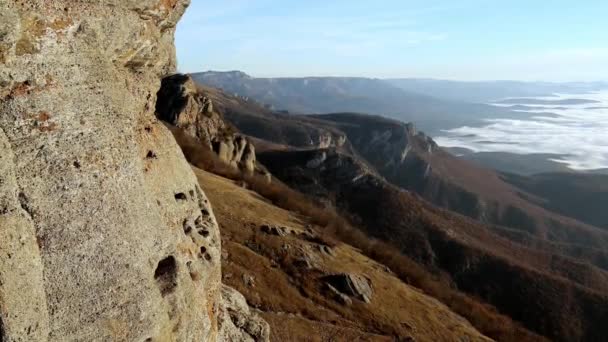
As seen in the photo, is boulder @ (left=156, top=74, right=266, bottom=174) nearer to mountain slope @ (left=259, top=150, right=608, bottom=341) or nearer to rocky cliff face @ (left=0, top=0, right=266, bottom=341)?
mountain slope @ (left=259, top=150, right=608, bottom=341)

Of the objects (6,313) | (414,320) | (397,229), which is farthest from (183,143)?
(6,313)

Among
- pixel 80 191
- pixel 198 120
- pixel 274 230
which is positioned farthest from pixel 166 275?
pixel 198 120

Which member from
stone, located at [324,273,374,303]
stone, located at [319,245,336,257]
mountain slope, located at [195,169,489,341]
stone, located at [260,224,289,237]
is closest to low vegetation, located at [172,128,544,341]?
mountain slope, located at [195,169,489,341]

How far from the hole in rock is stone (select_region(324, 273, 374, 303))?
933 inches

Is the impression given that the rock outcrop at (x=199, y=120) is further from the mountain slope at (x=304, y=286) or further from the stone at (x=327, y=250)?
the stone at (x=327, y=250)

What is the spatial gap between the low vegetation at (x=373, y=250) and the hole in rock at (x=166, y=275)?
37.6 metres

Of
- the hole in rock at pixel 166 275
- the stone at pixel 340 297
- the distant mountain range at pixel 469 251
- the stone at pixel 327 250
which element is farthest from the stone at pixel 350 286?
the distant mountain range at pixel 469 251

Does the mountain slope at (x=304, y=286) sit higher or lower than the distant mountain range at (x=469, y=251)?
higher

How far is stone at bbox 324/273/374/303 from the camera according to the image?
33281mm

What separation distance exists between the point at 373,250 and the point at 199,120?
26468 millimetres

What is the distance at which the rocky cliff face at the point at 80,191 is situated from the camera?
25.4 ft

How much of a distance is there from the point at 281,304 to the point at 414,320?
1111cm

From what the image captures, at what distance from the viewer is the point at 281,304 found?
89.4 ft

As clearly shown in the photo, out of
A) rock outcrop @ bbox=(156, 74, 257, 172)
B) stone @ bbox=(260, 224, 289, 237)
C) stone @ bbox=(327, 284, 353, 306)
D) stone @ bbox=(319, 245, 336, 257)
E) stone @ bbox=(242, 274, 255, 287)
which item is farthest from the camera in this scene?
rock outcrop @ bbox=(156, 74, 257, 172)
